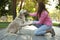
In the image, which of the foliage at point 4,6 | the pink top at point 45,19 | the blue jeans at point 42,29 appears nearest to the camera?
the pink top at point 45,19

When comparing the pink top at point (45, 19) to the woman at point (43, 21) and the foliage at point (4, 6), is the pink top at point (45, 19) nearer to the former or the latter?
the woman at point (43, 21)

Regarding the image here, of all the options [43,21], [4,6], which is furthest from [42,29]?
[4,6]

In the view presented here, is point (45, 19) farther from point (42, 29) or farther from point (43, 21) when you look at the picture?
point (42, 29)

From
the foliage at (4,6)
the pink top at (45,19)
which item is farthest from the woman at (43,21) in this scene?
the foliage at (4,6)

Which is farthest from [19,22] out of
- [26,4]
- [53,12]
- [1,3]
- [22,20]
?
[53,12]

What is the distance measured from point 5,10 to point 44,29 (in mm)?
21160

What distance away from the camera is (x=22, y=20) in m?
8.41

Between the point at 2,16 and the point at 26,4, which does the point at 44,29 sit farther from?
the point at 26,4

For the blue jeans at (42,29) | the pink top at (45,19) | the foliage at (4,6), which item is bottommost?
the foliage at (4,6)

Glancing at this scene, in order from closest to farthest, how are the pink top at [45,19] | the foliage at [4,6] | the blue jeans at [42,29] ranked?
the pink top at [45,19] → the blue jeans at [42,29] → the foliage at [4,6]

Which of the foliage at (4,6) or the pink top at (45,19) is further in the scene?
the foliage at (4,6)

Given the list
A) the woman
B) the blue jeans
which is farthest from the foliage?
the woman

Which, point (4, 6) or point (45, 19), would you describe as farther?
point (4, 6)

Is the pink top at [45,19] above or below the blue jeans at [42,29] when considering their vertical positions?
above
